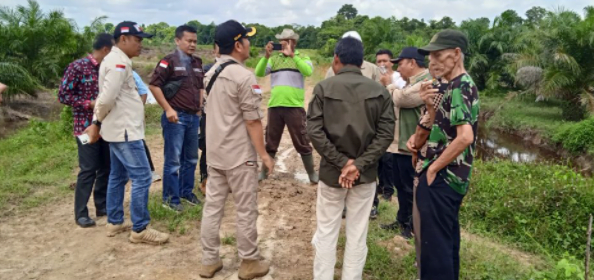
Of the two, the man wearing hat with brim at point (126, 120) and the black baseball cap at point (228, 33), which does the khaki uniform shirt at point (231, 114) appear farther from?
the man wearing hat with brim at point (126, 120)

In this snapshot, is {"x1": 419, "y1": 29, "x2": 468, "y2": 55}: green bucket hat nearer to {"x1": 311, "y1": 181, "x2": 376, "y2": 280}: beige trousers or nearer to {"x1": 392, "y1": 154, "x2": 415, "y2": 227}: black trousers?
{"x1": 311, "y1": 181, "x2": 376, "y2": 280}: beige trousers

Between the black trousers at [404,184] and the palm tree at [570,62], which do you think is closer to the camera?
the black trousers at [404,184]

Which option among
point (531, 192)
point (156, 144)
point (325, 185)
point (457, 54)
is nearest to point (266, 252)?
point (325, 185)

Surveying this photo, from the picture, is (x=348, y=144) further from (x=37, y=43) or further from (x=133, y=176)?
(x=37, y=43)

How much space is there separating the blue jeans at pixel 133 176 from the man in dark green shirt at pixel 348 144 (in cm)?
165

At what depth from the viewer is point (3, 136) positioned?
11.0 m

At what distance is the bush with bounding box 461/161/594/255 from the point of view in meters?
5.00

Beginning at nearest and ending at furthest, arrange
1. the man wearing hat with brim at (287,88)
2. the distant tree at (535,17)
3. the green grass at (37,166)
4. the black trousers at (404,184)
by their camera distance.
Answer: the black trousers at (404,184)
the man wearing hat with brim at (287,88)
the green grass at (37,166)
the distant tree at (535,17)

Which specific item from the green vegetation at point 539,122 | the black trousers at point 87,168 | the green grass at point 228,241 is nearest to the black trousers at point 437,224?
the green grass at point 228,241

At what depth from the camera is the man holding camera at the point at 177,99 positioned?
4.45 meters

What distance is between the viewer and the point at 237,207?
10.8 feet

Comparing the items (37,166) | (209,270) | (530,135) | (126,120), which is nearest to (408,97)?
(209,270)

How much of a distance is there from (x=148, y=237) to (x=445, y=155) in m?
2.67

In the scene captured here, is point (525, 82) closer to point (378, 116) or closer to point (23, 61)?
point (378, 116)
